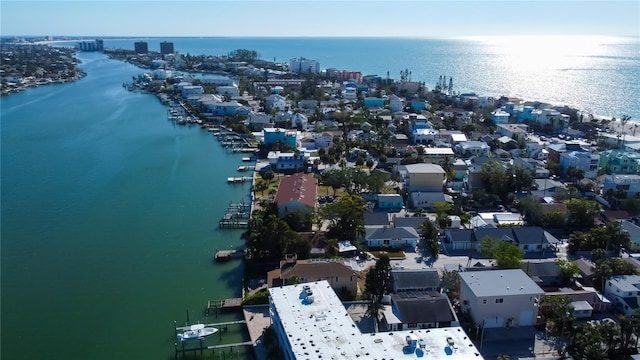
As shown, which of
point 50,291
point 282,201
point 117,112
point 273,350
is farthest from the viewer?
point 117,112

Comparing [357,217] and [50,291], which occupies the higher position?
[357,217]

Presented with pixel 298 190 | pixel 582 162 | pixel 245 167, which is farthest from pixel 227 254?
pixel 582 162

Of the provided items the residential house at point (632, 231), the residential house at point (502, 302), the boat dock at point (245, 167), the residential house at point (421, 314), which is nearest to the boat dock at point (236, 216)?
the boat dock at point (245, 167)

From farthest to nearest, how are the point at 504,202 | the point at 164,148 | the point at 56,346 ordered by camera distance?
the point at 164,148 < the point at 504,202 < the point at 56,346

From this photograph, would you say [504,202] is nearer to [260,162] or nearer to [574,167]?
[574,167]

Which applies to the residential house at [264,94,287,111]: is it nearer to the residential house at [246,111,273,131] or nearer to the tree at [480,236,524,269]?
the residential house at [246,111,273,131]

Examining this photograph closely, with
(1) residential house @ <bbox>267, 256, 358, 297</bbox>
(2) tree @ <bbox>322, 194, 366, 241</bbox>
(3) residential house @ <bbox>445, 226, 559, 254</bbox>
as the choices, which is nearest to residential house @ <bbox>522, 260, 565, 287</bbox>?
(3) residential house @ <bbox>445, 226, 559, 254</bbox>

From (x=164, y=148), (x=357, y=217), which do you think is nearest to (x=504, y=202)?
(x=357, y=217)

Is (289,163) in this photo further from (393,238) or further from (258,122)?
(258,122)

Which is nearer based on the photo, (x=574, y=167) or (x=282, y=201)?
(x=282, y=201)
